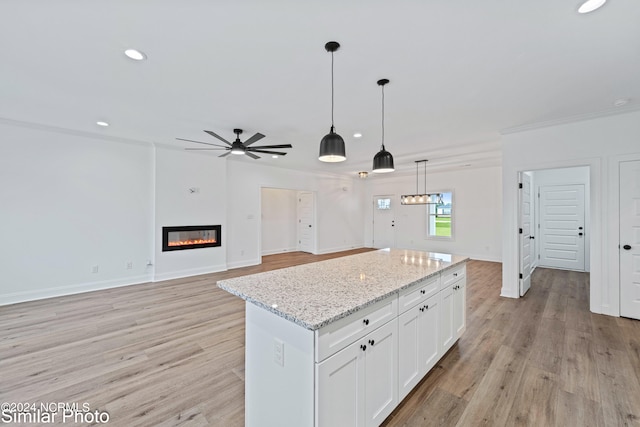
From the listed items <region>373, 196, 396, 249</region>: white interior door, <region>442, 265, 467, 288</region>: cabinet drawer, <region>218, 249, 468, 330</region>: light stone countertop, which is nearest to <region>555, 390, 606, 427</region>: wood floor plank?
<region>442, 265, 467, 288</region>: cabinet drawer

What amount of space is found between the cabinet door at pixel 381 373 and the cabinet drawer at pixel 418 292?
0.14m

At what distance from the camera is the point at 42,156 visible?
421 cm

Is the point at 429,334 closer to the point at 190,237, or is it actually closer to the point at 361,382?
the point at 361,382

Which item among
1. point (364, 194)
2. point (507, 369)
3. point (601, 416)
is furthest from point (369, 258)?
point (364, 194)

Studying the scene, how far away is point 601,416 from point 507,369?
0.60 metres

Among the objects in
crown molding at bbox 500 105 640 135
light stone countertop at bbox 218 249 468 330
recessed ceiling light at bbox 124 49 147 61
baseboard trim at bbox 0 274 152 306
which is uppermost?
recessed ceiling light at bbox 124 49 147 61

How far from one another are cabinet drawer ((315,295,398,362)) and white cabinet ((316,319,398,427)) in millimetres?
36

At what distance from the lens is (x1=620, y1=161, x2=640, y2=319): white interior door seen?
3.36m

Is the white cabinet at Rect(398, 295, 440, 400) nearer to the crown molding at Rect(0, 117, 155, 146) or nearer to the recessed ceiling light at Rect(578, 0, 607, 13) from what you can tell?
the recessed ceiling light at Rect(578, 0, 607, 13)

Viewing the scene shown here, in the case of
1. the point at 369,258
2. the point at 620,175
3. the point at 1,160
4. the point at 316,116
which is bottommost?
the point at 369,258

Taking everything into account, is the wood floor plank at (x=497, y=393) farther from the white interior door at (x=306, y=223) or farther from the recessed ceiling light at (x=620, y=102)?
the white interior door at (x=306, y=223)

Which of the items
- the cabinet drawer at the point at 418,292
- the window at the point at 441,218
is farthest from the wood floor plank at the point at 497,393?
the window at the point at 441,218

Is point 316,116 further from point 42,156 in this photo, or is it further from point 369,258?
point 42,156

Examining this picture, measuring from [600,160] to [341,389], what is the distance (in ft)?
15.1
